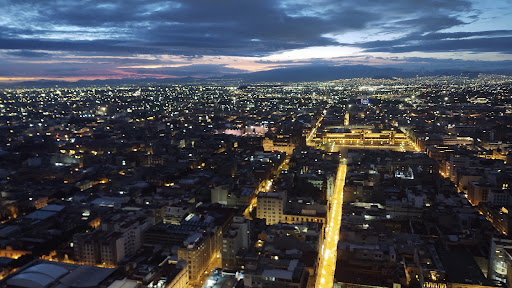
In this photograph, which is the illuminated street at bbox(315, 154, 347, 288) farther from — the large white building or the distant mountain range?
the distant mountain range

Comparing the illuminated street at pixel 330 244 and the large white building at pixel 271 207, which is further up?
the large white building at pixel 271 207

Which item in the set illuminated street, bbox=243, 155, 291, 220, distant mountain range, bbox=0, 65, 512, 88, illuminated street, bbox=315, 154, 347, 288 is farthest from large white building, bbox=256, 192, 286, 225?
distant mountain range, bbox=0, 65, 512, 88

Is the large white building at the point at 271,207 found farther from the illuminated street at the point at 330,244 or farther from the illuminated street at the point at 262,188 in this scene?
the illuminated street at the point at 330,244

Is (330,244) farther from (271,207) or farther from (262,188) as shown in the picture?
(262,188)

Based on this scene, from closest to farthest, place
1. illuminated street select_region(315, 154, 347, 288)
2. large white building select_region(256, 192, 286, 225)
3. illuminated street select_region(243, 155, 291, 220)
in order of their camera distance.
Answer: illuminated street select_region(315, 154, 347, 288), large white building select_region(256, 192, 286, 225), illuminated street select_region(243, 155, 291, 220)

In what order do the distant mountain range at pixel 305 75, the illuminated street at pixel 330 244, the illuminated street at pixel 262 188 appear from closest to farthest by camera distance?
1. the illuminated street at pixel 330 244
2. the illuminated street at pixel 262 188
3. the distant mountain range at pixel 305 75

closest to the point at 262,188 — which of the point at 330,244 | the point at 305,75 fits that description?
the point at 330,244

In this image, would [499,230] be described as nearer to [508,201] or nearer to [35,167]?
[508,201]

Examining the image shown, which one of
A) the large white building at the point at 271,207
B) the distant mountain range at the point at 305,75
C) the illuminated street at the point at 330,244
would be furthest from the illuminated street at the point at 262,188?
the distant mountain range at the point at 305,75
